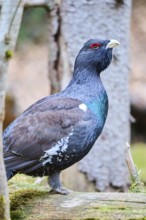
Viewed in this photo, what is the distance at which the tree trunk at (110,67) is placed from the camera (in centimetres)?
793

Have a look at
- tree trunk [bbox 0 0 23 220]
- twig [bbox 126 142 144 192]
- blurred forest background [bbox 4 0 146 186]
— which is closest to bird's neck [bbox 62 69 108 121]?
twig [bbox 126 142 144 192]

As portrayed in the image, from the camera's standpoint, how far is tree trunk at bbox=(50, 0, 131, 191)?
7926mm

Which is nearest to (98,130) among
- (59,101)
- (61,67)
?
(59,101)

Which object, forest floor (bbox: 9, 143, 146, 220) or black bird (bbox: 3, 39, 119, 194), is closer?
forest floor (bbox: 9, 143, 146, 220)

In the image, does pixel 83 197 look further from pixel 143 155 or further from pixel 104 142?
pixel 143 155

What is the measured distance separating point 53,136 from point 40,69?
33.1 feet

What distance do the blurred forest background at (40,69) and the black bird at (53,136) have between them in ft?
25.1

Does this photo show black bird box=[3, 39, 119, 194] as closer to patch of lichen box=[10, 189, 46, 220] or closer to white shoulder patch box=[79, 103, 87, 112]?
white shoulder patch box=[79, 103, 87, 112]

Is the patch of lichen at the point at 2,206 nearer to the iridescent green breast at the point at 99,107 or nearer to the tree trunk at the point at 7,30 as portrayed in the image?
the tree trunk at the point at 7,30

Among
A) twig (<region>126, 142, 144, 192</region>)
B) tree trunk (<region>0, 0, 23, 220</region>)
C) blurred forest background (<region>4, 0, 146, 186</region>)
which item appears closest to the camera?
tree trunk (<region>0, 0, 23, 220</region>)

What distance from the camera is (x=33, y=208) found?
4.89m

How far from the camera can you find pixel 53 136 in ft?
17.3

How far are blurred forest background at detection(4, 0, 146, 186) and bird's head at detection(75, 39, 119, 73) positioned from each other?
7.20 m

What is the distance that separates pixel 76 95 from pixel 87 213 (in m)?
1.37
